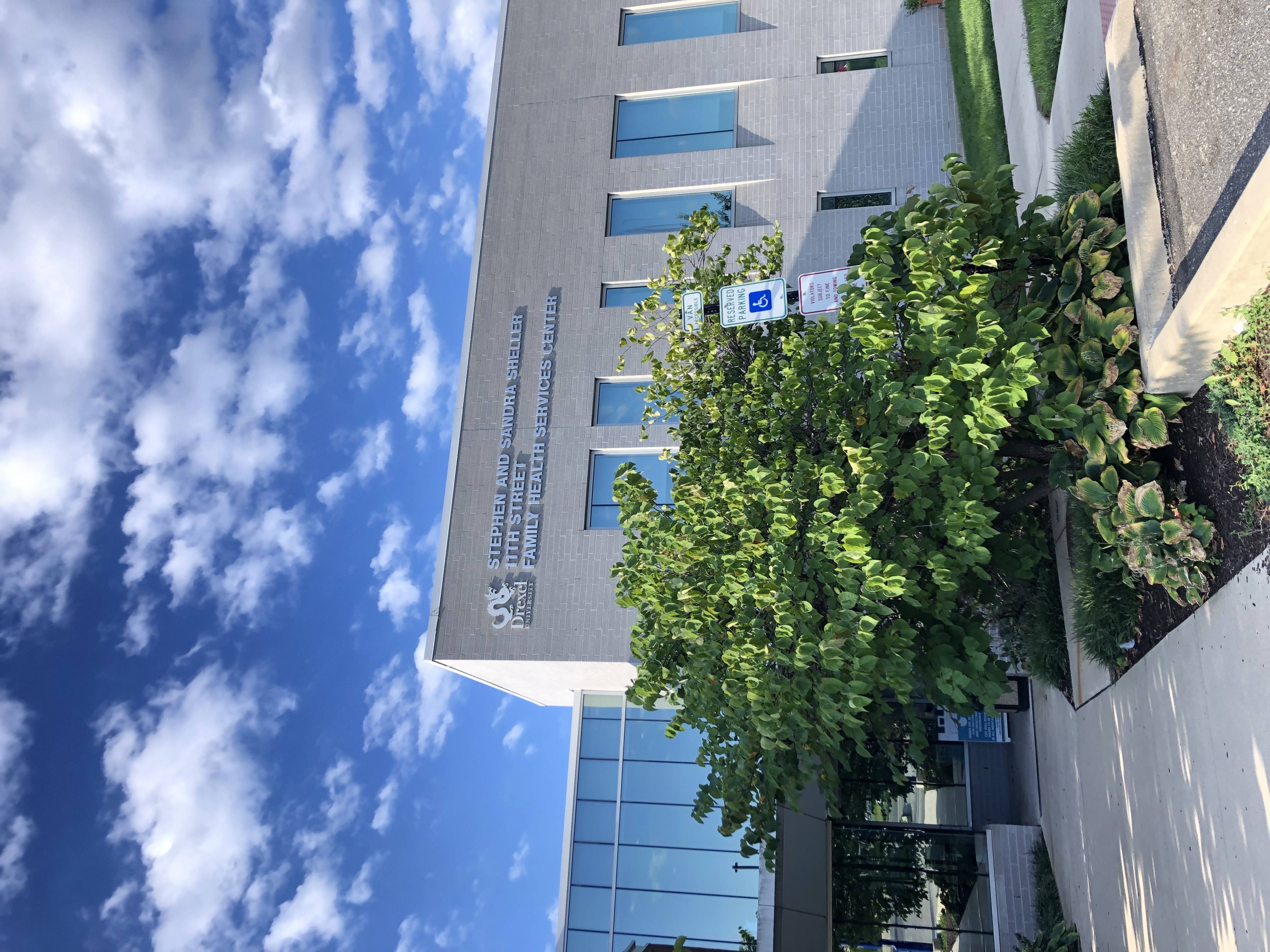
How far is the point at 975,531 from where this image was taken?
326 inches

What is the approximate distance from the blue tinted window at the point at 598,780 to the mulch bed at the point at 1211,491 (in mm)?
12687

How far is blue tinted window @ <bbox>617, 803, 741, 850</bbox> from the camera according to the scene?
1758cm

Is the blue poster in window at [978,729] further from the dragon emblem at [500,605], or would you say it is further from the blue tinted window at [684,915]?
the dragon emblem at [500,605]

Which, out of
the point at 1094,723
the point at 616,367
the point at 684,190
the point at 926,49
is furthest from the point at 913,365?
the point at 926,49

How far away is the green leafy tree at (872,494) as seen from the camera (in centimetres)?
802

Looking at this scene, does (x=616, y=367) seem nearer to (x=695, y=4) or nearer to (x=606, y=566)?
(x=606, y=566)

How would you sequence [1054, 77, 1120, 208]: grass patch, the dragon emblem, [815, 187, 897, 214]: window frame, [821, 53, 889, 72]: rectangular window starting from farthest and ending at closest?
[821, 53, 889, 72]: rectangular window, [815, 187, 897, 214]: window frame, the dragon emblem, [1054, 77, 1120, 208]: grass patch

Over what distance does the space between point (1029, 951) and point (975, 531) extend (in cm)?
721

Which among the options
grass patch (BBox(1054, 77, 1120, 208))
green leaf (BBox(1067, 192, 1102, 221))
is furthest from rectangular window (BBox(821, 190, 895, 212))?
green leaf (BBox(1067, 192, 1102, 221))

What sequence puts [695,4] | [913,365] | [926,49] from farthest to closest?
[695,4], [926,49], [913,365]

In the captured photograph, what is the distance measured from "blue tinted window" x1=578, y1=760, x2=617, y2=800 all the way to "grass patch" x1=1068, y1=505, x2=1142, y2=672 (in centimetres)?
1152

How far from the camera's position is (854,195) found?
765 inches

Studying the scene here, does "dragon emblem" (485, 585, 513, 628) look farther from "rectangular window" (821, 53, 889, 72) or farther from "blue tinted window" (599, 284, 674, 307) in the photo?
"rectangular window" (821, 53, 889, 72)

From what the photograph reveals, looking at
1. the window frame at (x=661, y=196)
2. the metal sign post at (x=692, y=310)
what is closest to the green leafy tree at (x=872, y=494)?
the metal sign post at (x=692, y=310)
